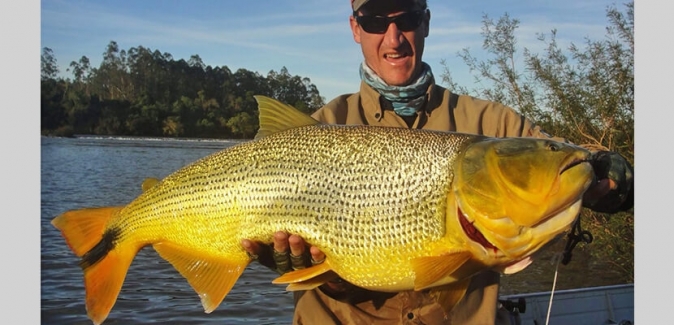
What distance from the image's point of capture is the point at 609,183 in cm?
249

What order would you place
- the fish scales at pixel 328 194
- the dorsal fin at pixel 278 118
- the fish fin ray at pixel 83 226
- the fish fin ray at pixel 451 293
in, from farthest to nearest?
the fish fin ray at pixel 83 226 → the dorsal fin at pixel 278 118 → the fish fin ray at pixel 451 293 → the fish scales at pixel 328 194

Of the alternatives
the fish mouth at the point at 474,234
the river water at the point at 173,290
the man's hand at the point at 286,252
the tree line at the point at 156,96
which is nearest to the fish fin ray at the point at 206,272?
the man's hand at the point at 286,252

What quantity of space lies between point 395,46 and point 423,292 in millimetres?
1242

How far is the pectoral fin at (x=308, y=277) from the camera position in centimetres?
242

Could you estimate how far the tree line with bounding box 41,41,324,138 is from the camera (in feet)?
153

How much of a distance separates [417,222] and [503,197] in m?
0.33

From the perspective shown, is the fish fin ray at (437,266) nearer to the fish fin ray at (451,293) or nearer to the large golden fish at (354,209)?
the large golden fish at (354,209)

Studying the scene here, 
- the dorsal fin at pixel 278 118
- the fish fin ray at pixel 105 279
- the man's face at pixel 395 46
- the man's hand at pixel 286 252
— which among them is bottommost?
the fish fin ray at pixel 105 279

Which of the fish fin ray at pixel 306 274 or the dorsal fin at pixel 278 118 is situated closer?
the fish fin ray at pixel 306 274

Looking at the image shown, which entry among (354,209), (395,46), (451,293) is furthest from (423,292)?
(395,46)

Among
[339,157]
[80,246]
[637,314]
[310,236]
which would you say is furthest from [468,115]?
[637,314]

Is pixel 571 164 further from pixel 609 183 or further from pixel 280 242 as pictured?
pixel 280 242

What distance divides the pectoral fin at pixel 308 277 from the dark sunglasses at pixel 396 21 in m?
1.34

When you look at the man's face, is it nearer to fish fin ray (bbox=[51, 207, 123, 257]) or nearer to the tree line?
fish fin ray (bbox=[51, 207, 123, 257])
